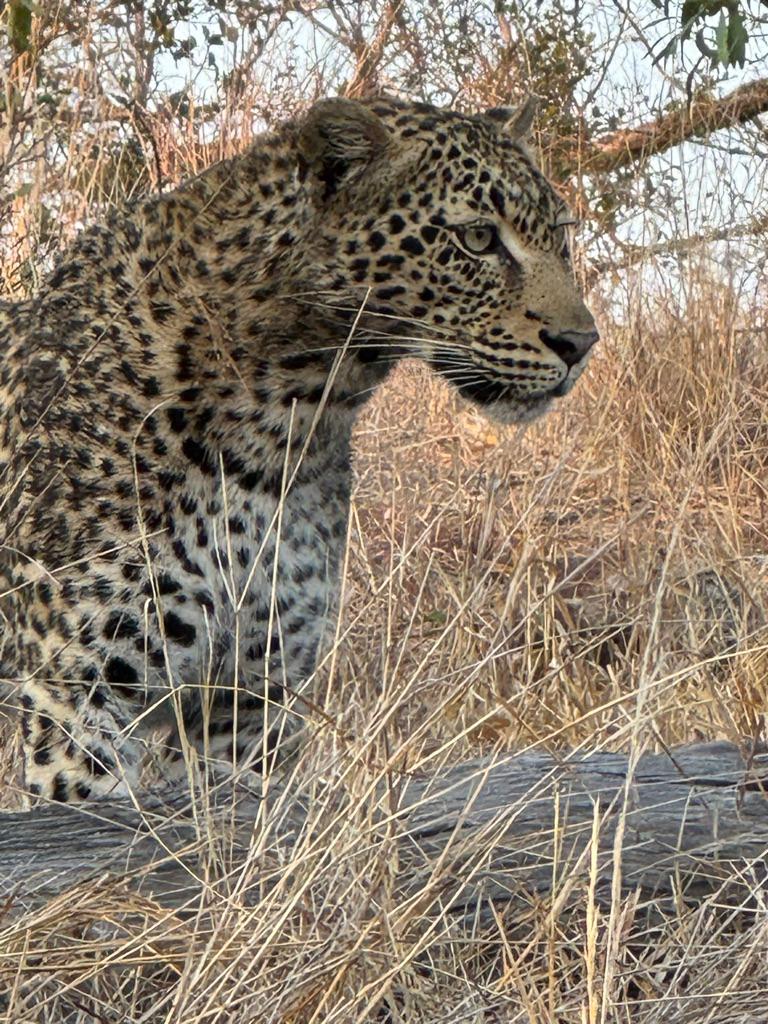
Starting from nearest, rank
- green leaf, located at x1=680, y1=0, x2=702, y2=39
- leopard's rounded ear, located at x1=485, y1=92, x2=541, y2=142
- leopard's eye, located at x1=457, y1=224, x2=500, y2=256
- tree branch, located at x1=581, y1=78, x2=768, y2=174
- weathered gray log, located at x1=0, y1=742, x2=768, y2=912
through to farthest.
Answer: weathered gray log, located at x1=0, y1=742, x2=768, y2=912, green leaf, located at x1=680, y1=0, x2=702, y2=39, leopard's eye, located at x1=457, y1=224, x2=500, y2=256, leopard's rounded ear, located at x1=485, y1=92, x2=541, y2=142, tree branch, located at x1=581, y1=78, x2=768, y2=174

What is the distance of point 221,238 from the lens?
4.34 m

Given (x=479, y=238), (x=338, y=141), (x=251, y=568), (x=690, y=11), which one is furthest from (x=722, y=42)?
(x=251, y=568)

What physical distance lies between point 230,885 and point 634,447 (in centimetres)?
475

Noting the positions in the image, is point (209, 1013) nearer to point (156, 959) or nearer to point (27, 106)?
point (156, 959)

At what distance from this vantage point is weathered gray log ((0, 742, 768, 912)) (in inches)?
119

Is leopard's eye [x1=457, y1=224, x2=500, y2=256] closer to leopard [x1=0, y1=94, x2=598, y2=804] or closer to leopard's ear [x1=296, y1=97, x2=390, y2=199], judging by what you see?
leopard [x1=0, y1=94, x2=598, y2=804]

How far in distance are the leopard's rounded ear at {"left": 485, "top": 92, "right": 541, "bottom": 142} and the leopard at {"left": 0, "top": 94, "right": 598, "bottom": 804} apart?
39cm

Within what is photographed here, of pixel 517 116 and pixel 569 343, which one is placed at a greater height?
pixel 517 116

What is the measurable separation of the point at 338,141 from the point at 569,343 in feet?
2.33

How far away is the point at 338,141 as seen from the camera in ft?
14.2

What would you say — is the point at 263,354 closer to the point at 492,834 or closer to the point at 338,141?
the point at 338,141

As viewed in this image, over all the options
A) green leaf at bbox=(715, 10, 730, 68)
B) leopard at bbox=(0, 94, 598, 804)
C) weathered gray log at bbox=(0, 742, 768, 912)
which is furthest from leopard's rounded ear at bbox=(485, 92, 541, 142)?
weathered gray log at bbox=(0, 742, 768, 912)

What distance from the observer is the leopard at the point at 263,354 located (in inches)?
160

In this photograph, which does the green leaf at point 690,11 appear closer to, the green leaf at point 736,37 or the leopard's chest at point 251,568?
the green leaf at point 736,37
